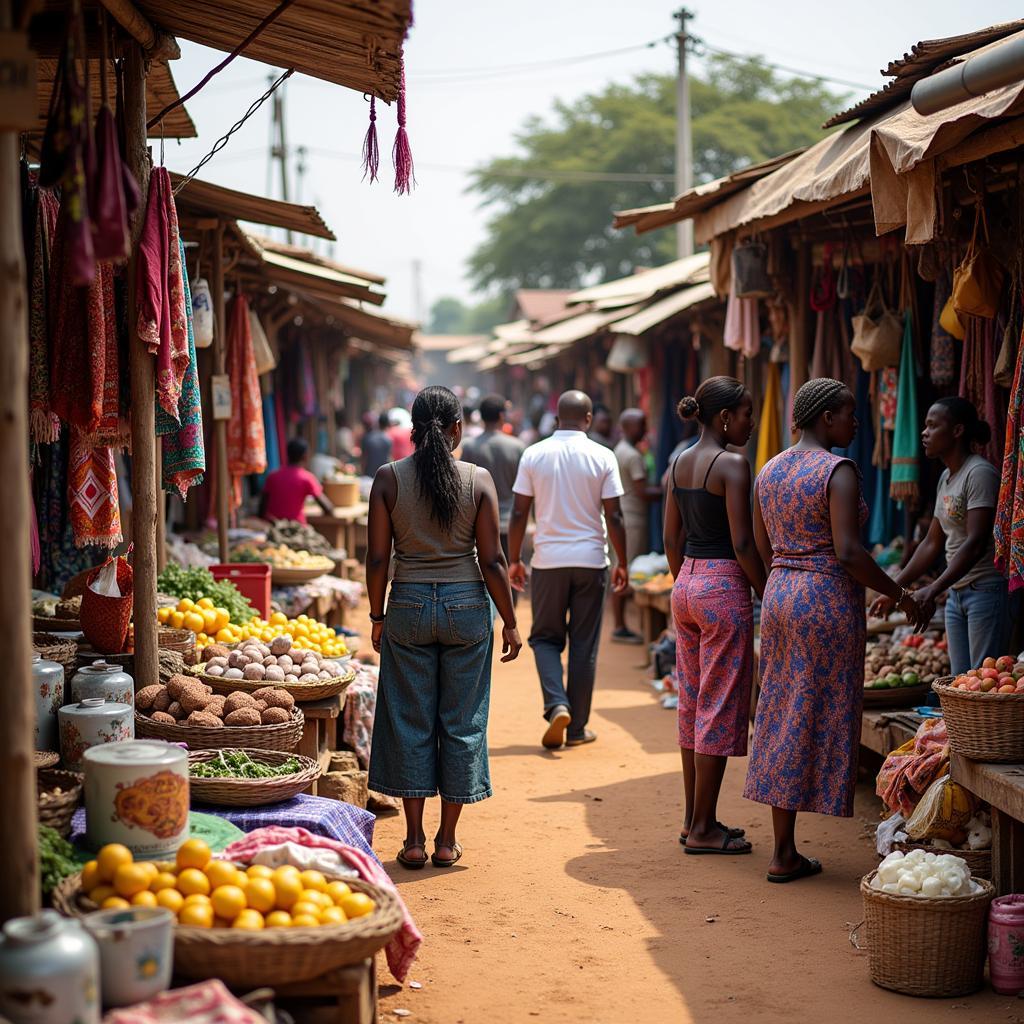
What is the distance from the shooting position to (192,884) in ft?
11.7

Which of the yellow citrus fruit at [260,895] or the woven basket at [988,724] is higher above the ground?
the woven basket at [988,724]

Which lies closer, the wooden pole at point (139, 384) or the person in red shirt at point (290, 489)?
the wooden pole at point (139, 384)

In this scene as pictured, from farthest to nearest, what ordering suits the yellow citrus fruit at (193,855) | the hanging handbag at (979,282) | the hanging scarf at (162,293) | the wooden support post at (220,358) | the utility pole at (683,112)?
1. the utility pole at (683,112)
2. the wooden support post at (220,358)
3. the hanging handbag at (979,282)
4. the hanging scarf at (162,293)
5. the yellow citrus fruit at (193,855)

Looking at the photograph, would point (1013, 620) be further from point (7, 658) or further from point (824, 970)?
point (7, 658)

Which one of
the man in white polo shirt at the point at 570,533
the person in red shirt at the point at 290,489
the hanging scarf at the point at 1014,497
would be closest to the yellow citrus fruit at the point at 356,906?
the hanging scarf at the point at 1014,497

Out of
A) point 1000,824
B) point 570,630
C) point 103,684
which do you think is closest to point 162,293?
point 103,684

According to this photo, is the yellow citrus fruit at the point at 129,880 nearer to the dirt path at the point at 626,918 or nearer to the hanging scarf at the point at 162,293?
the dirt path at the point at 626,918

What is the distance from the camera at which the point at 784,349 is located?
31.5ft

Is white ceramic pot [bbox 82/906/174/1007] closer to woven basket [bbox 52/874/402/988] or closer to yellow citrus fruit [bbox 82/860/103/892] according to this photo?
woven basket [bbox 52/874/402/988]

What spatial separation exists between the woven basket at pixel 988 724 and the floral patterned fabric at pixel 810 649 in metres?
0.60

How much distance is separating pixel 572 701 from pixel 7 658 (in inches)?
225

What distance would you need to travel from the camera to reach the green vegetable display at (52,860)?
144 inches

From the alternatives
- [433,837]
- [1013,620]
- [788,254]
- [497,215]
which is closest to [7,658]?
[433,837]

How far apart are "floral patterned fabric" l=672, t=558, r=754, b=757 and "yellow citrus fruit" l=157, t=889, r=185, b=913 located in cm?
313
